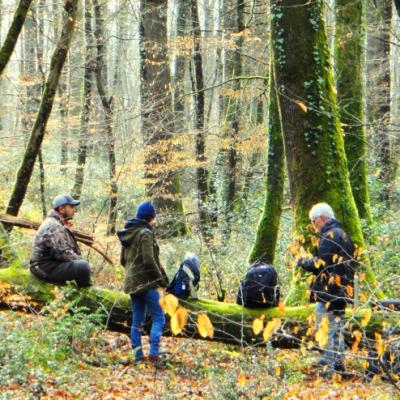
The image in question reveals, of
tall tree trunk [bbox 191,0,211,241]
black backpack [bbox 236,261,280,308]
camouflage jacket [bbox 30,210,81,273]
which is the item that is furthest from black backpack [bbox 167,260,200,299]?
tall tree trunk [bbox 191,0,211,241]

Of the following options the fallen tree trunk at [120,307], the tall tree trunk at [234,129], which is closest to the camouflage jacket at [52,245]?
the fallen tree trunk at [120,307]

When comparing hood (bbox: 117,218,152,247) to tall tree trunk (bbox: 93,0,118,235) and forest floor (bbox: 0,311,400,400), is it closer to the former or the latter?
forest floor (bbox: 0,311,400,400)

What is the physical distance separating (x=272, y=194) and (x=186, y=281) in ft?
11.3

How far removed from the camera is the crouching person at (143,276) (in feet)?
25.7

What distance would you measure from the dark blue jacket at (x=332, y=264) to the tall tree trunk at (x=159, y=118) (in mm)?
6991

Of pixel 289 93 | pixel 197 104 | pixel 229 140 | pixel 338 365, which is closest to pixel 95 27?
pixel 197 104

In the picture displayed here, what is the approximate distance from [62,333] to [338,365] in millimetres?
3318

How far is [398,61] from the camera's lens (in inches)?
1404

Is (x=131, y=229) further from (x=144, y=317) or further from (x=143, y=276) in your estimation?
(x=144, y=317)

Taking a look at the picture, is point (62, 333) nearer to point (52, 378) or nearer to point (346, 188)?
point (52, 378)

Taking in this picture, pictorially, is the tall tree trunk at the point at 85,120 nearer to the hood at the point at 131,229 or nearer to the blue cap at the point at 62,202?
the blue cap at the point at 62,202

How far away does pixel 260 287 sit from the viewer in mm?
7801

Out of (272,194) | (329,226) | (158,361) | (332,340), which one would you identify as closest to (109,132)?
(272,194)

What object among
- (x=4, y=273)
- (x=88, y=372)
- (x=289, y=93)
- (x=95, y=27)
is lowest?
(x=88, y=372)
